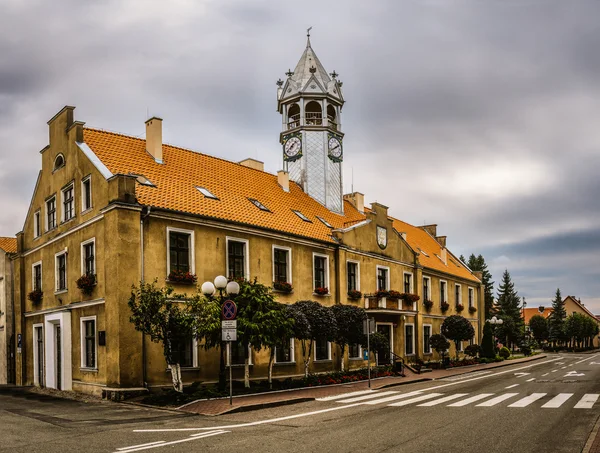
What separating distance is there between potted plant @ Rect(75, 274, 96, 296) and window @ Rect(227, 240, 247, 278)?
17.9 feet

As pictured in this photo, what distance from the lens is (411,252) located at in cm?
4078

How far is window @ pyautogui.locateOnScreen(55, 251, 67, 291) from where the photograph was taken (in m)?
25.7

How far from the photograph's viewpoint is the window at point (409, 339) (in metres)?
38.9

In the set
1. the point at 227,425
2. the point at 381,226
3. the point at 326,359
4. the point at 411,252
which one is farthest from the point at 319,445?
the point at 411,252

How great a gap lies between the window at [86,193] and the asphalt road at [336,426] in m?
7.52

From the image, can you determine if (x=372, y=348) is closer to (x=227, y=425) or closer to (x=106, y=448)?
(x=227, y=425)

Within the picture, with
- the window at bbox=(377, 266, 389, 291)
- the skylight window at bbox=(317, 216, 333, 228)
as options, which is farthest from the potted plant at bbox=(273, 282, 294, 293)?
the window at bbox=(377, 266, 389, 291)

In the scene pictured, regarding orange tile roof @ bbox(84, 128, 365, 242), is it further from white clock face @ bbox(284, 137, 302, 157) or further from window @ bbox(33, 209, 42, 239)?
window @ bbox(33, 209, 42, 239)

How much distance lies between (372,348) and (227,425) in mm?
15418

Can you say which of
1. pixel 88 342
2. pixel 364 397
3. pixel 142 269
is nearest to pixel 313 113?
pixel 142 269

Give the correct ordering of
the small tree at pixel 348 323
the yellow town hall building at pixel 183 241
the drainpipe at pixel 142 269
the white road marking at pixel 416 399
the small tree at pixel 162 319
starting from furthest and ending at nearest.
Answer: the small tree at pixel 348 323 → the yellow town hall building at pixel 183 241 → the drainpipe at pixel 142 269 → the small tree at pixel 162 319 → the white road marking at pixel 416 399

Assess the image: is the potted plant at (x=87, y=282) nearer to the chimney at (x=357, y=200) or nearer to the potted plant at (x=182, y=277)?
the potted plant at (x=182, y=277)

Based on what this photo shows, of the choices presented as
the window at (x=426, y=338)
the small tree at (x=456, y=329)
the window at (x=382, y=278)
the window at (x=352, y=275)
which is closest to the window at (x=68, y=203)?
the window at (x=352, y=275)

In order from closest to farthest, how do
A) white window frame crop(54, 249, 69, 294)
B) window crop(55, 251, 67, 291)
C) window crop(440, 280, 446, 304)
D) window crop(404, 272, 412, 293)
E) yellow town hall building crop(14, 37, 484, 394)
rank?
yellow town hall building crop(14, 37, 484, 394) < white window frame crop(54, 249, 69, 294) < window crop(55, 251, 67, 291) < window crop(404, 272, 412, 293) < window crop(440, 280, 446, 304)
